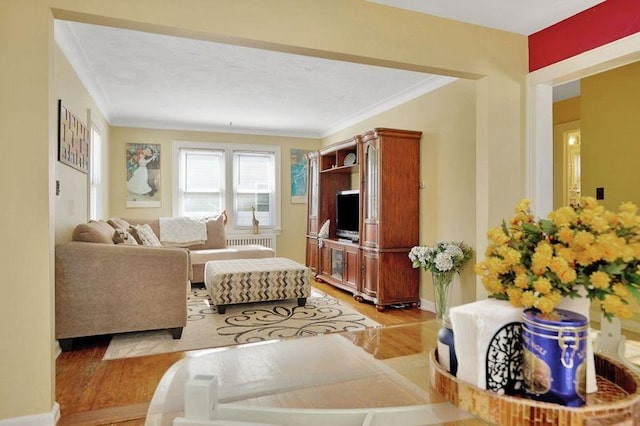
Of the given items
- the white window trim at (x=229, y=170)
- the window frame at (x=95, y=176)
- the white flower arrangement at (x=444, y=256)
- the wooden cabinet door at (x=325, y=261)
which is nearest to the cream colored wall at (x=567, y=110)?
the white flower arrangement at (x=444, y=256)

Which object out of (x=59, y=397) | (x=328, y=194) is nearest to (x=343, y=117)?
(x=328, y=194)

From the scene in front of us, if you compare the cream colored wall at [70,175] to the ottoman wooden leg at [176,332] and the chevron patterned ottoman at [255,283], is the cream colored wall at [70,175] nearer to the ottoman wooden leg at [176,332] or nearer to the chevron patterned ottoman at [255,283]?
the ottoman wooden leg at [176,332]

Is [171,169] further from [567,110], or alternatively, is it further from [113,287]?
[567,110]

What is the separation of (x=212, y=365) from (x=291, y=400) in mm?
379

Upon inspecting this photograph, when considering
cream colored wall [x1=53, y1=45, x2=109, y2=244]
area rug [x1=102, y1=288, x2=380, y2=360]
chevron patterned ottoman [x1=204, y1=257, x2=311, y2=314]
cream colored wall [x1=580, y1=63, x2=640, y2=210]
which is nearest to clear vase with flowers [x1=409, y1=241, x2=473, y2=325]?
area rug [x1=102, y1=288, x2=380, y2=360]

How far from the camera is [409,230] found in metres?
4.58

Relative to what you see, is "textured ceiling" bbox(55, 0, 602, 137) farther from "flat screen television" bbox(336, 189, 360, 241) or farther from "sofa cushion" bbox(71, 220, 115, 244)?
"sofa cushion" bbox(71, 220, 115, 244)

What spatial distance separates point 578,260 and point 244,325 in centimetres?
329

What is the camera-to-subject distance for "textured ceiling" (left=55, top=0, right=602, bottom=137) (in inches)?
115

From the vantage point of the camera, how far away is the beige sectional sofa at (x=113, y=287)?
302 centimetres

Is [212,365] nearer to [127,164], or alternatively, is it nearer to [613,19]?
[613,19]

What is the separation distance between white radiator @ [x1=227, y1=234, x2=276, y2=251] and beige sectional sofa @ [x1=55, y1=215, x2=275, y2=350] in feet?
11.0

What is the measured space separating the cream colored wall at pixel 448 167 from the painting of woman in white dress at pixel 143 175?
4.12 meters

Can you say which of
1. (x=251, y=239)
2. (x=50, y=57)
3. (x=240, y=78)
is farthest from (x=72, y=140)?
(x=251, y=239)
